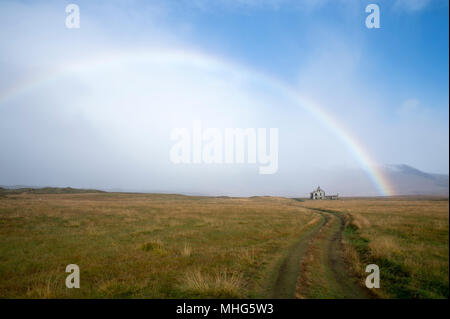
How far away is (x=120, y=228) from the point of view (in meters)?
22.5

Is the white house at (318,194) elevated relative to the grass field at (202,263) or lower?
A: lower

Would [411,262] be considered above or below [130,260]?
above

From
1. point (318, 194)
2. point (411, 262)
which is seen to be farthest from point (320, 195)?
point (411, 262)

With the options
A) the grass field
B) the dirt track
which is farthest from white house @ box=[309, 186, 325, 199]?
the dirt track

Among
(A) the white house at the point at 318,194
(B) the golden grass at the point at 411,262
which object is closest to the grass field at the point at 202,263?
(B) the golden grass at the point at 411,262

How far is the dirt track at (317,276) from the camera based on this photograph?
838 centimetres

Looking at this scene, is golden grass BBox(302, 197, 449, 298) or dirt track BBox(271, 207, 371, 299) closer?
dirt track BBox(271, 207, 371, 299)

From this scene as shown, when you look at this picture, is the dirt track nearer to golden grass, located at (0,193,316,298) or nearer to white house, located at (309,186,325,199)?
golden grass, located at (0,193,316,298)

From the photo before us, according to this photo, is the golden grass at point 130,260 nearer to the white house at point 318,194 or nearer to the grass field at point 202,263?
the grass field at point 202,263

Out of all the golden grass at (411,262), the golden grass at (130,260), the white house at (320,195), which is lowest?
the white house at (320,195)

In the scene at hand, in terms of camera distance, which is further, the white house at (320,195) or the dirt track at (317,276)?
the white house at (320,195)

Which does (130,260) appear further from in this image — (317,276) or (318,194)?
(318,194)

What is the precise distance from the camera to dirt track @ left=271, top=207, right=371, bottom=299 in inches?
330

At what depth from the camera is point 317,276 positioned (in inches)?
395
